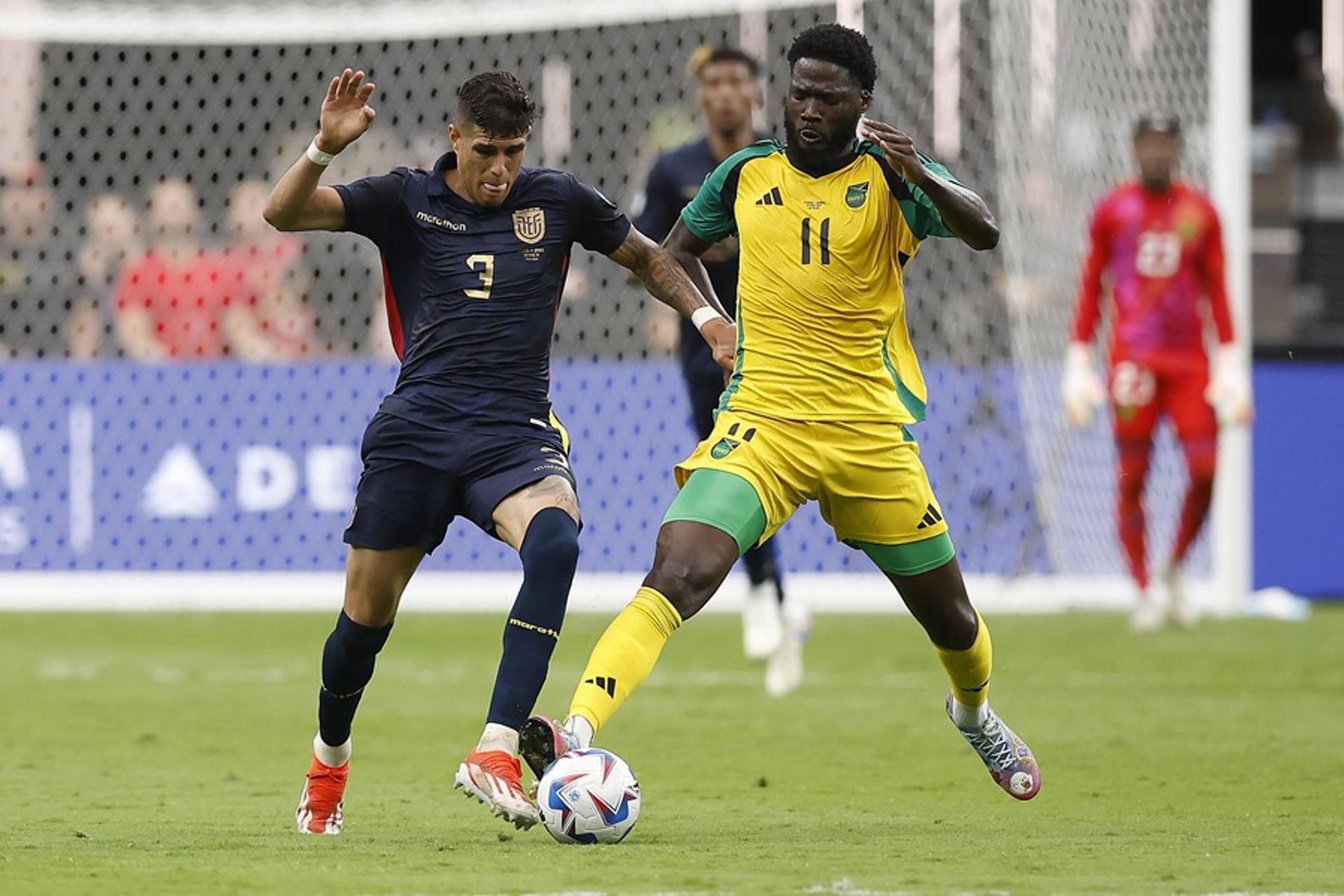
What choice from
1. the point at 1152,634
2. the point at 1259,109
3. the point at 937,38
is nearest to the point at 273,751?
the point at 1152,634

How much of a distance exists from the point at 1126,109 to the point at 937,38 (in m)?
1.50

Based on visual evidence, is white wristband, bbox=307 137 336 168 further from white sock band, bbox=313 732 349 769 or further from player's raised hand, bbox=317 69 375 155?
white sock band, bbox=313 732 349 769

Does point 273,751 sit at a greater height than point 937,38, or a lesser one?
lesser

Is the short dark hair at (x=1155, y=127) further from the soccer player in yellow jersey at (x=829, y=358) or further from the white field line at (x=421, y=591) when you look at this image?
the soccer player in yellow jersey at (x=829, y=358)

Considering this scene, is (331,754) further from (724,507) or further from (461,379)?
(724,507)

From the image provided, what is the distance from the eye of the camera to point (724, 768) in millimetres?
8312

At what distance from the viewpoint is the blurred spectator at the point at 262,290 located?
50.9 ft

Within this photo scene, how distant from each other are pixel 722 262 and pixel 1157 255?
4417 millimetres

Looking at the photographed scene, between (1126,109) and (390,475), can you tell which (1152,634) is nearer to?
(1126,109)

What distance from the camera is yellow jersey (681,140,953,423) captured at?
22.2 feet

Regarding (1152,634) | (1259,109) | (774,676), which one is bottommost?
(1152,634)

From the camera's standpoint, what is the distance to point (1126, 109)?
1568 cm

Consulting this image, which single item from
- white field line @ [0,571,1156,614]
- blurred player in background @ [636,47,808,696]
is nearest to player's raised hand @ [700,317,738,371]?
blurred player in background @ [636,47,808,696]

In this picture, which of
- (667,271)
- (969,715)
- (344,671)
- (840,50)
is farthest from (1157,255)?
(344,671)
